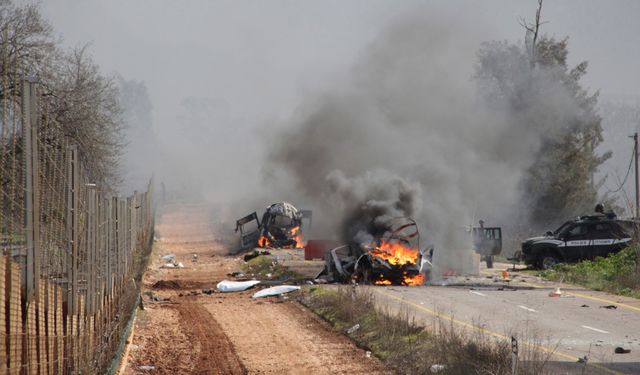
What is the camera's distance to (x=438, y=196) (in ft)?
116

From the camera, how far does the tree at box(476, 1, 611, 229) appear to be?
55.1 m

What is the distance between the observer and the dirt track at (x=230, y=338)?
13.3 metres

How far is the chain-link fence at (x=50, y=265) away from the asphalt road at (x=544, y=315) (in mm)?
5234

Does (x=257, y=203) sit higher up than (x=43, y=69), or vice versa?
(x=43, y=69)

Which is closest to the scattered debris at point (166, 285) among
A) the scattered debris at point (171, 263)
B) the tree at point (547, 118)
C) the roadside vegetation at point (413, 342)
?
the roadside vegetation at point (413, 342)

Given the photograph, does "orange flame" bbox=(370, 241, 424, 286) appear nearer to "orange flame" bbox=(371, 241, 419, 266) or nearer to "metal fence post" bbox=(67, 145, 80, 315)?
"orange flame" bbox=(371, 241, 419, 266)

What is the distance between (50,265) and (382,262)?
17477 mm

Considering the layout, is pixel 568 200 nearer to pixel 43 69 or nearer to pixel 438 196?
pixel 438 196

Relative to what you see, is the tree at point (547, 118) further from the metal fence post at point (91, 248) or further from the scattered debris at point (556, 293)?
the metal fence post at point (91, 248)

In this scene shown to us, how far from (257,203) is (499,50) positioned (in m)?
21.1

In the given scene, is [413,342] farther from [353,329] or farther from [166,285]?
[166,285]

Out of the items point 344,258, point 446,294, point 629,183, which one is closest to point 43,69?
point 344,258

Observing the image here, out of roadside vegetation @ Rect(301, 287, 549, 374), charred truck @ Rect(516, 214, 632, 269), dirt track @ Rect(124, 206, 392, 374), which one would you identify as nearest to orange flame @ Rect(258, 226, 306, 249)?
charred truck @ Rect(516, 214, 632, 269)

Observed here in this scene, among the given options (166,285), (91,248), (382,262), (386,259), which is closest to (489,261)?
(386,259)
